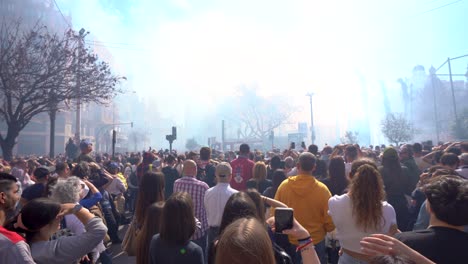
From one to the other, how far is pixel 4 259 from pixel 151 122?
480 feet

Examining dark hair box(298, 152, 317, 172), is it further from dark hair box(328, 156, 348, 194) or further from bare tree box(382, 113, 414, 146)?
bare tree box(382, 113, 414, 146)

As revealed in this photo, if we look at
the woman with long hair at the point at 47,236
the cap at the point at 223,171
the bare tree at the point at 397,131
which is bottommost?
the woman with long hair at the point at 47,236

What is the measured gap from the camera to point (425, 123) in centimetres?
8156

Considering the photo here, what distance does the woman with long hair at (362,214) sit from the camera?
350 cm

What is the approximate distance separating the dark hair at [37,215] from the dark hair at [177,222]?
858mm

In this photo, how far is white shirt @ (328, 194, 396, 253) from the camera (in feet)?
11.7

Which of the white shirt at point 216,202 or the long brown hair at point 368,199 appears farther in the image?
the white shirt at point 216,202

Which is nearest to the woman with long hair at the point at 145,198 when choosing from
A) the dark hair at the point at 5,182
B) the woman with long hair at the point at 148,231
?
the woman with long hair at the point at 148,231

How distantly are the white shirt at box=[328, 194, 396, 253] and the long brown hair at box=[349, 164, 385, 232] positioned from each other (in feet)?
0.19

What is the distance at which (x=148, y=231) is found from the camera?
363 cm

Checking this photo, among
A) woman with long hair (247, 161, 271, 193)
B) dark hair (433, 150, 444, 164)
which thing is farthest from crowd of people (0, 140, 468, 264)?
dark hair (433, 150, 444, 164)

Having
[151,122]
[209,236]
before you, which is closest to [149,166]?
[209,236]

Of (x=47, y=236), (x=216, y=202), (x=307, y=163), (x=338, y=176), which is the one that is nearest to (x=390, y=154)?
(x=338, y=176)

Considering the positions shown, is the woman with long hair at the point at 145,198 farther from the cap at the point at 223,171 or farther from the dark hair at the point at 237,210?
the dark hair at the point at 237,210
